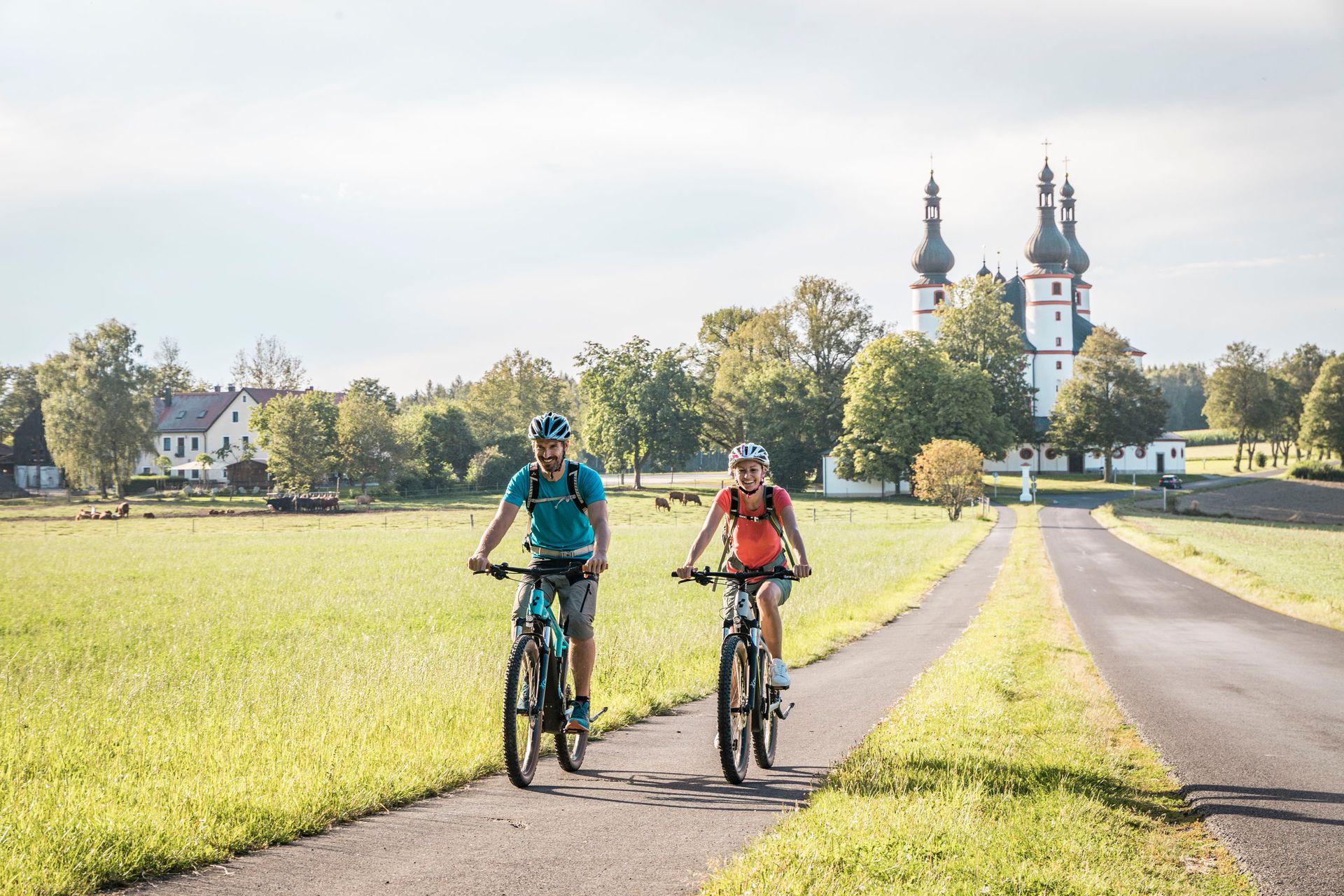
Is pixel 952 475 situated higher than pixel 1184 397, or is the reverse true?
pixel 1184 397

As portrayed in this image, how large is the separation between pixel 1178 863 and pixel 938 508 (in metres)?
64.3

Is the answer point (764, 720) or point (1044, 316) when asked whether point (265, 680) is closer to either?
point (764, 720)

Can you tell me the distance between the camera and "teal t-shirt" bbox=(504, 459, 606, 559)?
6.67 metres

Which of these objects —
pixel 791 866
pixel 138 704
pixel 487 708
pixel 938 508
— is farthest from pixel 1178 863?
pixel 938 508

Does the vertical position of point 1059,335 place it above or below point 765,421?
above

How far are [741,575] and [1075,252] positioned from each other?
4438 inches

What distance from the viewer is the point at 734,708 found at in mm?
6578

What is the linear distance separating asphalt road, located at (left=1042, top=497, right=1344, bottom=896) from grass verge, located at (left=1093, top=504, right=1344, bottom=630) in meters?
0.90

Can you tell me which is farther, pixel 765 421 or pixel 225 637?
pixel 765 421

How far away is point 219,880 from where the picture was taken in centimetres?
479

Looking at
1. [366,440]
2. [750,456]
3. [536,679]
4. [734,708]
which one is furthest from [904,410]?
[536,679]

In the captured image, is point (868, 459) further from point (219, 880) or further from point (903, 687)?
point (219, 880)

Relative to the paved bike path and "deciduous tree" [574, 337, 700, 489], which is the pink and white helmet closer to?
the paved bike path

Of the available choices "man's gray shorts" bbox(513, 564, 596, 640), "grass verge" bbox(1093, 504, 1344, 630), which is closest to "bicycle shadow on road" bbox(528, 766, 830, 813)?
Answer: "man's gray shorts" bbox(513, 564, 596, 640)
